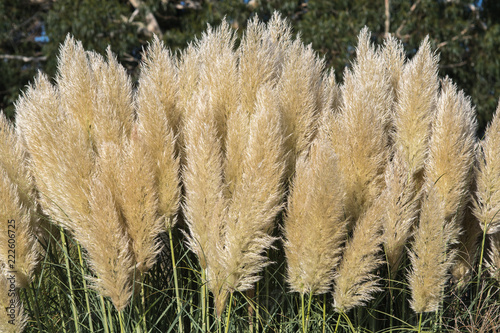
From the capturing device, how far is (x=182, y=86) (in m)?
2.75

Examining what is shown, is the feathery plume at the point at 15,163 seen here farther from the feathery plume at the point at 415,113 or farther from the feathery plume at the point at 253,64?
the feathery plume at the point at 415,113

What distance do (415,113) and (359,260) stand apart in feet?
2.87

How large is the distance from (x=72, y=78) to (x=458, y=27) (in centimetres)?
1069

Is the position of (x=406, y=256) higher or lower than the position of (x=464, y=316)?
higher

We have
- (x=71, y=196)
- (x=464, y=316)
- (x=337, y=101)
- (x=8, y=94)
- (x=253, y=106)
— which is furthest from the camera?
(x=8, y=94)

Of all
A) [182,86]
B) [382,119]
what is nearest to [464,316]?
[382,119]

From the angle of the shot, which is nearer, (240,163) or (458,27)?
(240,163)

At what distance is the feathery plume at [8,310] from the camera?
2099 mm

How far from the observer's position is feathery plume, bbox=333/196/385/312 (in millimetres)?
2033

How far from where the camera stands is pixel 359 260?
204 centimetres

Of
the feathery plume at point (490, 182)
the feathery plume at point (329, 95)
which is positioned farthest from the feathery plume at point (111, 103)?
the feathery plume at point (490, 182)

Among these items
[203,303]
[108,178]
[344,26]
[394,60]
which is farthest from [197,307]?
[344,26]

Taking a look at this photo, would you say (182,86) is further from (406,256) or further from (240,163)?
(406,256)

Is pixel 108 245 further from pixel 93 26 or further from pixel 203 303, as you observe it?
pixel 93 26
